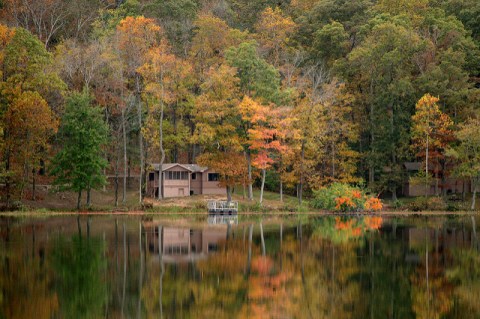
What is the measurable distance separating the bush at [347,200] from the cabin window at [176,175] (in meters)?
15.3

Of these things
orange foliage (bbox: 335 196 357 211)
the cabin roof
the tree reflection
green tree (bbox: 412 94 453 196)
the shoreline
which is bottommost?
the shoreline

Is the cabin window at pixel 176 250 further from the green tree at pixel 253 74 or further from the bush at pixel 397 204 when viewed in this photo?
the bush at pixel 397 204

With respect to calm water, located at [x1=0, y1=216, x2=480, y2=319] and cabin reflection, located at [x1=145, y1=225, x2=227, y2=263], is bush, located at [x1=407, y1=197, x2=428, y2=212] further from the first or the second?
cabin reflection, located at [x1=145, y1=225, x2=227, y2=263]

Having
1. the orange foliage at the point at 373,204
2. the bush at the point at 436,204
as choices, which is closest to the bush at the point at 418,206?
the bush at the point at 436,204

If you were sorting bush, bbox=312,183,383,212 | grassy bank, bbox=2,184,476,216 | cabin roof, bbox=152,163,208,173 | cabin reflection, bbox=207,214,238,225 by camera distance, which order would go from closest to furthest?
cabin reflection, bbox=207,214,238,225 → grassy bank, bbox=2,184,476,216 → bush, bbox=312,183,383,212 → cabin roof, bbox=152,163,208,173

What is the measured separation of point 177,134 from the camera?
7444cm

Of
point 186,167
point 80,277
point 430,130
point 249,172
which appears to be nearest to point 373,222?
point 249,172

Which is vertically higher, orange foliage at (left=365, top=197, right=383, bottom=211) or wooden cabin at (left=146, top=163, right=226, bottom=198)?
wooden cabin at (left=146, top=163, right=226, bottom=198)

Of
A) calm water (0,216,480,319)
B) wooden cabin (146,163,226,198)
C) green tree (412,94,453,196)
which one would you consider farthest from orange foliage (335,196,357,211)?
calm water (0,216,480,319)

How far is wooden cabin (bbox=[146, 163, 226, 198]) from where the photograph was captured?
74375 millimetres

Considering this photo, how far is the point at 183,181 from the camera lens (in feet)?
247

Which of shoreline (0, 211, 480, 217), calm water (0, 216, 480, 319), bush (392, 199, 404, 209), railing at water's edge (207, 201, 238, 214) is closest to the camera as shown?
calm water (0, 216, 480, 319)

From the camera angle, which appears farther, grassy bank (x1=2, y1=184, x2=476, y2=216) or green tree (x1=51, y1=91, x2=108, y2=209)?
grassy bank (x1=2, y1=184, x2=476, y2=216)

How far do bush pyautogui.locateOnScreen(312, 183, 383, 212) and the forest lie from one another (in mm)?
5907
